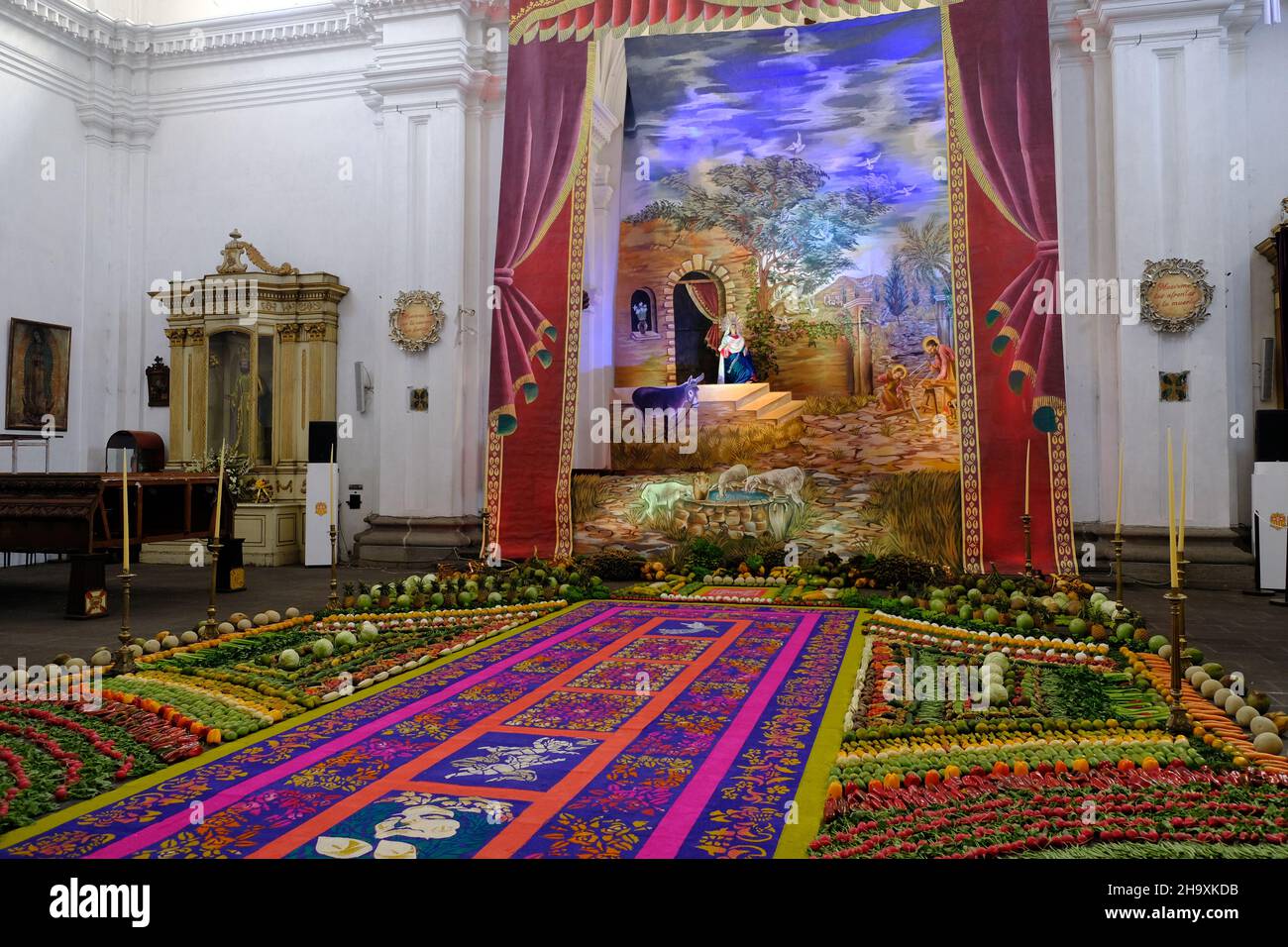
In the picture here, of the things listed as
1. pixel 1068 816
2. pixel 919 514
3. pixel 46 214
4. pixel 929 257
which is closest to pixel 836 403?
pixel 929 257

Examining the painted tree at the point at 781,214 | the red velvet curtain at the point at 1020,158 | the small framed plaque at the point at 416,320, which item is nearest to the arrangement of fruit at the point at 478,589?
the small framed plaque at the point at 416,320

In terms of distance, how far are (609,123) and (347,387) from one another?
16.1ft

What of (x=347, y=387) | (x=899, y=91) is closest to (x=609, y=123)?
(x=899, y=91)

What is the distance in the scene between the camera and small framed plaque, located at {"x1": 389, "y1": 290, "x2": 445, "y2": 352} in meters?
12.0

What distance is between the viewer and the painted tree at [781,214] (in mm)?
13172

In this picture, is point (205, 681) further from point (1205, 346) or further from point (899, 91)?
point (899, 91)

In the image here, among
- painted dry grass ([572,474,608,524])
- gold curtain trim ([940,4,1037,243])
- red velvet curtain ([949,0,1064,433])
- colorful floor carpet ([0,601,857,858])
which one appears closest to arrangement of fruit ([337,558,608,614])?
painted dry grass ([572,474,608,524])

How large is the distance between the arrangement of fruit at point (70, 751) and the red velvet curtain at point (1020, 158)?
8.12 metres

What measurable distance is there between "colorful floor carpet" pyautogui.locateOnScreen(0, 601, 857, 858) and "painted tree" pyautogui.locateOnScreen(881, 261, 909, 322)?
7.80 m

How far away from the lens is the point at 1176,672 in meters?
4.42

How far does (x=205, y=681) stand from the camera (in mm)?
5293

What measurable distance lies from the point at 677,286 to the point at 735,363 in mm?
1418

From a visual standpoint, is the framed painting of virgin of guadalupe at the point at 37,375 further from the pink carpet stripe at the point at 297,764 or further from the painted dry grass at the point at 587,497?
the pink carpet stripe at the point at 297,764

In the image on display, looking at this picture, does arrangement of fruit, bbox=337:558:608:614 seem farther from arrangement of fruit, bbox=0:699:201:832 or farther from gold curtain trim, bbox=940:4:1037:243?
gold curtain trim, bbox=940:4:1037:243
